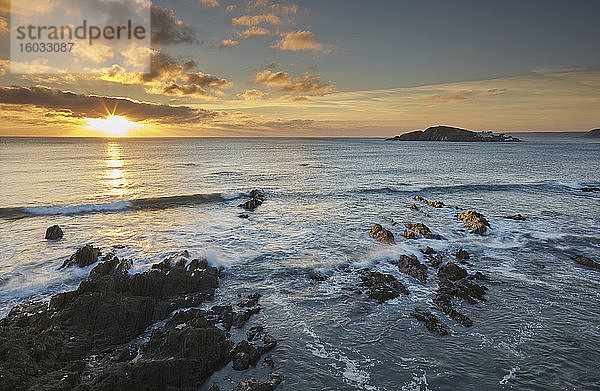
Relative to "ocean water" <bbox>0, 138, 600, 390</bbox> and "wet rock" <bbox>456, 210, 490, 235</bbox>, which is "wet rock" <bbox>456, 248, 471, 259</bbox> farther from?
"wet rock" <bbox>456, 210, 490, 235</bbox>

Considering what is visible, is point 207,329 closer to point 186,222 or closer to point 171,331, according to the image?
point 171,331

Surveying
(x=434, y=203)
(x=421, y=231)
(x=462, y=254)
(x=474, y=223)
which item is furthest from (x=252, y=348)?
(x=434, y=203)

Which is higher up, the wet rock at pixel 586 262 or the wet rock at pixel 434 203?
the wet rock at pixel 434 203

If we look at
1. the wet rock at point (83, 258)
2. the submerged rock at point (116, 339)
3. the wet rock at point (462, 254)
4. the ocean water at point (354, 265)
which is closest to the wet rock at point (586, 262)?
the ocean water at point (354, 265)

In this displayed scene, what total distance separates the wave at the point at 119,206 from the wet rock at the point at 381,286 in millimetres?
25948

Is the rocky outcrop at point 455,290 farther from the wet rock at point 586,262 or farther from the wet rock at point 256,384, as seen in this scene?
the wet rock at point 256,384

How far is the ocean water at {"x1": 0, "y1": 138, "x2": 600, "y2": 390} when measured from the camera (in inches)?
434

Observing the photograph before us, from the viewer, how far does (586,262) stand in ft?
64.0

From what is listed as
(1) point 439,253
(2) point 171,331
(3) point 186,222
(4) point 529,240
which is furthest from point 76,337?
(4) point 529,240

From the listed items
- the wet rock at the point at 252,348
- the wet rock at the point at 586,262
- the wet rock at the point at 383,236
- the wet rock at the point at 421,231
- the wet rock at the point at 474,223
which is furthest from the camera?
the wet rock at the point at 474,223

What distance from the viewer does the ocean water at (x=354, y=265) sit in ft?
36.2

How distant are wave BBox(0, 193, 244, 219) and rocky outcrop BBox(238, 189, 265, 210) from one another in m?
1.91

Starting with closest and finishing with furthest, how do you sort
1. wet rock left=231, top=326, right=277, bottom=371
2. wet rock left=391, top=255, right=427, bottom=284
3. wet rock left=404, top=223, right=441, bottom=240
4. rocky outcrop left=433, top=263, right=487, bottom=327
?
wet rock left=231, top=326, right=277, bottom=371 → rocky outcrop left=433, top=263, right=487, bottom=327 → wet rock left=391, top=255, right=427, bottom=284 → wet rock left=404, top=223, right=441, bottom=240

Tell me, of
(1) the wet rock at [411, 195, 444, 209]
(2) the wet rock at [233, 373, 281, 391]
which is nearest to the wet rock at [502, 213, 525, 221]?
(1) the wet rock at [411, 195, 444, 209]
